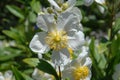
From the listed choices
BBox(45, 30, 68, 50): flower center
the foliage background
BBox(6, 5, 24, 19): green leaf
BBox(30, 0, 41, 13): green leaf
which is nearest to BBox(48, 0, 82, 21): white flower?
BBox(45, 30, 68, 50): flower center

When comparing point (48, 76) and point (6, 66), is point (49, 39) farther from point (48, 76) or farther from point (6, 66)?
point (6, 66)

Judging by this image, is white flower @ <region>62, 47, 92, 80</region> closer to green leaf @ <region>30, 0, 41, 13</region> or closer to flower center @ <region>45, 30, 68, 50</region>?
flower center @ <region>45, 30, 68, 50</region>

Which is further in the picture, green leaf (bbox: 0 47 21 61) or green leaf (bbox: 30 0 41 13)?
green leaf (bbox: 0 47 21 61)

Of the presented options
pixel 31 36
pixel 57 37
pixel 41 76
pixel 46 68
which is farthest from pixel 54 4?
pixel 31 36

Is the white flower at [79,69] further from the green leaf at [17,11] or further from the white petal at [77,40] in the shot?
the green leaf at [17,11]

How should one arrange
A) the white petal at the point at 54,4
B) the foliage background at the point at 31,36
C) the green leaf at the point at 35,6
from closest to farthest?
the white petal at the point at 54,4 → the foliage background at the point at 31,36 → the green leaf at the point at 35,6

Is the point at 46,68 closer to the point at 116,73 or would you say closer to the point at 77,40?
the point at 77,40

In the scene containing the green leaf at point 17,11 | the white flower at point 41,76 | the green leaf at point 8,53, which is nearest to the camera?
the white flower at point 41,76

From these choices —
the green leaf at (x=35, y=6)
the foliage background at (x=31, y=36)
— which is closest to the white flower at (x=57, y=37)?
the foliage background at (x=31, y=36)
